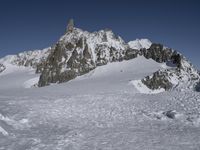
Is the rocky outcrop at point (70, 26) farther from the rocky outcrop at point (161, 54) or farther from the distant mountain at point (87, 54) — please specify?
the rocky outcrop at point (161, 54)

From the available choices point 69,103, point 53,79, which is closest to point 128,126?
point 69,103

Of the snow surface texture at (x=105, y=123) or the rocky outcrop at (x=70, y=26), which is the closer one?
the snow surface texture at (x=105, y=123)

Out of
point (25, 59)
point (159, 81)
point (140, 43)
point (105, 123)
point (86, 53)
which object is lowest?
point (105, 123)

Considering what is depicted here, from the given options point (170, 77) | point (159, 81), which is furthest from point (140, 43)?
point (159, 81)

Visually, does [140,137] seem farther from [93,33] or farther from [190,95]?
[93,33]

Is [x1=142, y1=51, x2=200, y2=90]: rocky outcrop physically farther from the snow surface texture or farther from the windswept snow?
the snow surface texture

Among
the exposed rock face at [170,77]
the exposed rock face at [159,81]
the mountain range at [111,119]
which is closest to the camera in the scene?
the mountain range at [111,119]

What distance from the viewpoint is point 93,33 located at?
279 ft

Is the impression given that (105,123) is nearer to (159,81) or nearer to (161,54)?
(159,81)

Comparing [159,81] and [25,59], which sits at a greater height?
[25,59]

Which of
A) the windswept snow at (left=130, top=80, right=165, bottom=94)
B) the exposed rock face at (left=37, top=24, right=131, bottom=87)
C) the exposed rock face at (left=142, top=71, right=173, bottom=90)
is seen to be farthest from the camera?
the exposed rock face at (left=37, top=24, right=131, bottom=87)

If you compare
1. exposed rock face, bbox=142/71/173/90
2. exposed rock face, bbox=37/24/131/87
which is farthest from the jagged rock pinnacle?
exposed rock face, bbox=142/71/173/90

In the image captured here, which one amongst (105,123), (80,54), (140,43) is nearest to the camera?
(105,123)

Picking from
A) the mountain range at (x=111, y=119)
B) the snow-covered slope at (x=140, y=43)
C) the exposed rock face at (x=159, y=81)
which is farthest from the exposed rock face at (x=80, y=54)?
the exposed rock face at (x=159, y=81)
